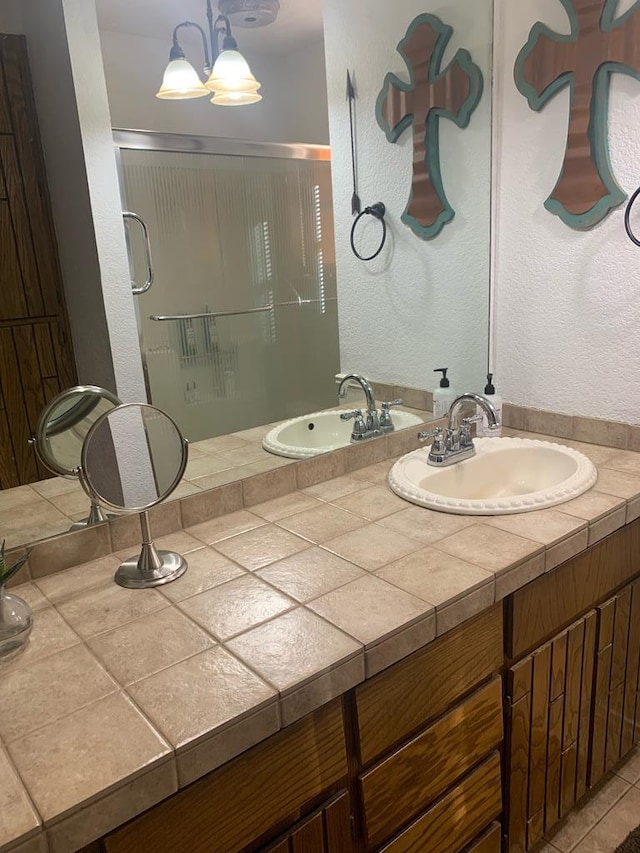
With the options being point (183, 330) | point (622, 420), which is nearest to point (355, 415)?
point (183, 330)

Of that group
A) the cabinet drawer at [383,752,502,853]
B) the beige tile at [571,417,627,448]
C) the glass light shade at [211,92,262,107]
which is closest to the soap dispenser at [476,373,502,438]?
the beige tile at [571,417,627,448]

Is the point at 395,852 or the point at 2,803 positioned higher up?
the point at 2,803

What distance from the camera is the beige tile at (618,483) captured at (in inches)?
55.1

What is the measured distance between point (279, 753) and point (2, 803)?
0.34 m

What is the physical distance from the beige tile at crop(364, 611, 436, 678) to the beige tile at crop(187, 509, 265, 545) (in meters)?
0.47

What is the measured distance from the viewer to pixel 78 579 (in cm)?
115

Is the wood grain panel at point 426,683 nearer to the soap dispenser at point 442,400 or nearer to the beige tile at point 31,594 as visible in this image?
the beige tile at point 31,594

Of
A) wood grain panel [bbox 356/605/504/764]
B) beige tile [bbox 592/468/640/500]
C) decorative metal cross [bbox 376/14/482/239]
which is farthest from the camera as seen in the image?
decorative metal cross [bbox 376/14/482/239]

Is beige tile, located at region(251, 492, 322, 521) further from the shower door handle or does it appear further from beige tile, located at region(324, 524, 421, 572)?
the shower door handle

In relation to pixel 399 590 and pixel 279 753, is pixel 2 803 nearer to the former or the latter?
pixel 279 753

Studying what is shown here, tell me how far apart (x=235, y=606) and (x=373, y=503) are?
0.49 meters

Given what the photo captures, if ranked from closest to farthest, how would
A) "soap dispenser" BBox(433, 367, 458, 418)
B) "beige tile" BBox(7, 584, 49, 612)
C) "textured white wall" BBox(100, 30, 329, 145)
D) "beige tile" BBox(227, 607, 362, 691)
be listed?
"beige tile" BBox(227, 607, 362, 691) → "beige tile" BBox(7, 584, 49, 612) → "textured white wall" BBox(100, 30, 329, 145) → "soap dispenser" BBox(433, 367, 458, 418)

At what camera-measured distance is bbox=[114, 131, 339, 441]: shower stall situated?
1248 millimetres

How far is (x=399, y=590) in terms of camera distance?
105cm
